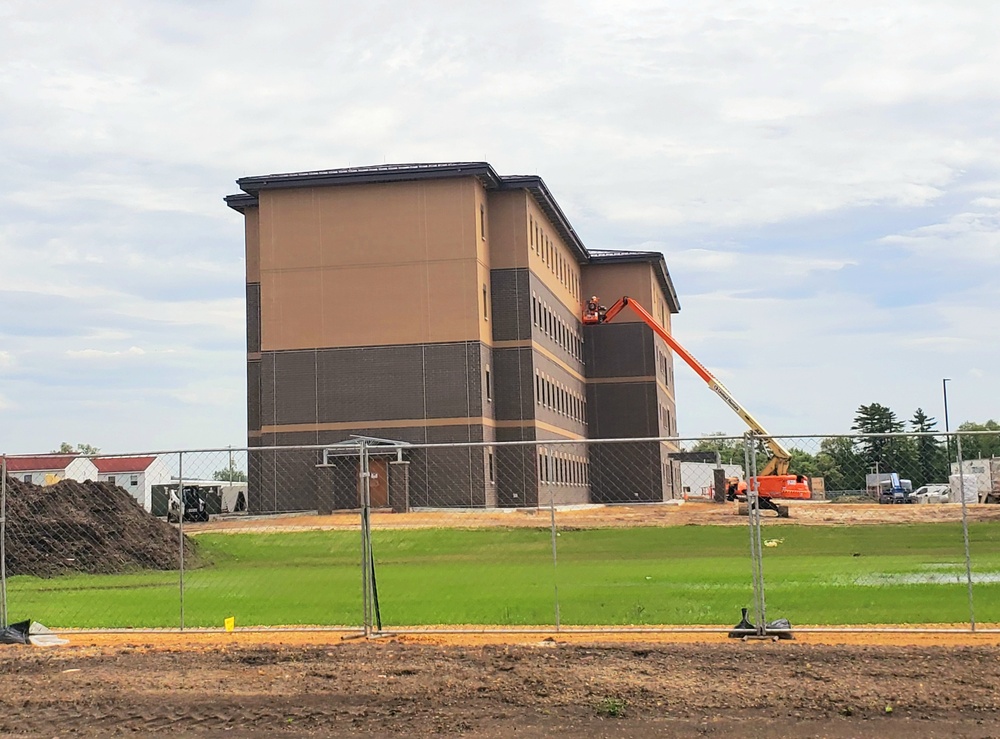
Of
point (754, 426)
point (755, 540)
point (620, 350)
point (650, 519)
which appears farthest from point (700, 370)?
point (755, 540)

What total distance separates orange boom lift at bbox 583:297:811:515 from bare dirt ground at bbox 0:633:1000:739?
17.3 metres

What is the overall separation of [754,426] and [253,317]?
3138cm

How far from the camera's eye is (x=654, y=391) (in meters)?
87.0

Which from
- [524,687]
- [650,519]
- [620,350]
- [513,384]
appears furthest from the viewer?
[620,350]

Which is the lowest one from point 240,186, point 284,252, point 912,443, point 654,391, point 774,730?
point 774,730

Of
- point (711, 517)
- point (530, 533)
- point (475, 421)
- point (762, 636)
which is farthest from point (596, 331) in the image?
point (762, 636)

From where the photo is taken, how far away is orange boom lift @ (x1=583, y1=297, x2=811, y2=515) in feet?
179

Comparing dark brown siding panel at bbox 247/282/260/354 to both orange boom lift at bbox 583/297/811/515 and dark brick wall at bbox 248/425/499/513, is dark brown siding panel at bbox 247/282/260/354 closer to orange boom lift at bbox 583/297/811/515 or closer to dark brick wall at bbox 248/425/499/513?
dark brick wall at bbox 248/425/499/513

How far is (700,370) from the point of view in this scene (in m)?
71.1

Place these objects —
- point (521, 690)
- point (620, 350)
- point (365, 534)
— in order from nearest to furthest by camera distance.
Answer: point (521, 690)
point (365, 534)
point (620, 350)

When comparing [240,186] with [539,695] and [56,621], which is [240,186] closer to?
[56,621]

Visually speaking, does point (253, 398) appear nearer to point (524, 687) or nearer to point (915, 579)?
point (915, 579)

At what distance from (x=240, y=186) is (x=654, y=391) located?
126ft

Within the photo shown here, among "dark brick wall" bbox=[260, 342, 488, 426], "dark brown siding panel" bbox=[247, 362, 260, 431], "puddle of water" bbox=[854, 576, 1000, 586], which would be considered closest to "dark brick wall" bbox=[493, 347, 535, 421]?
"dark brick wall" bbox=[260, 342, 488, 426]
